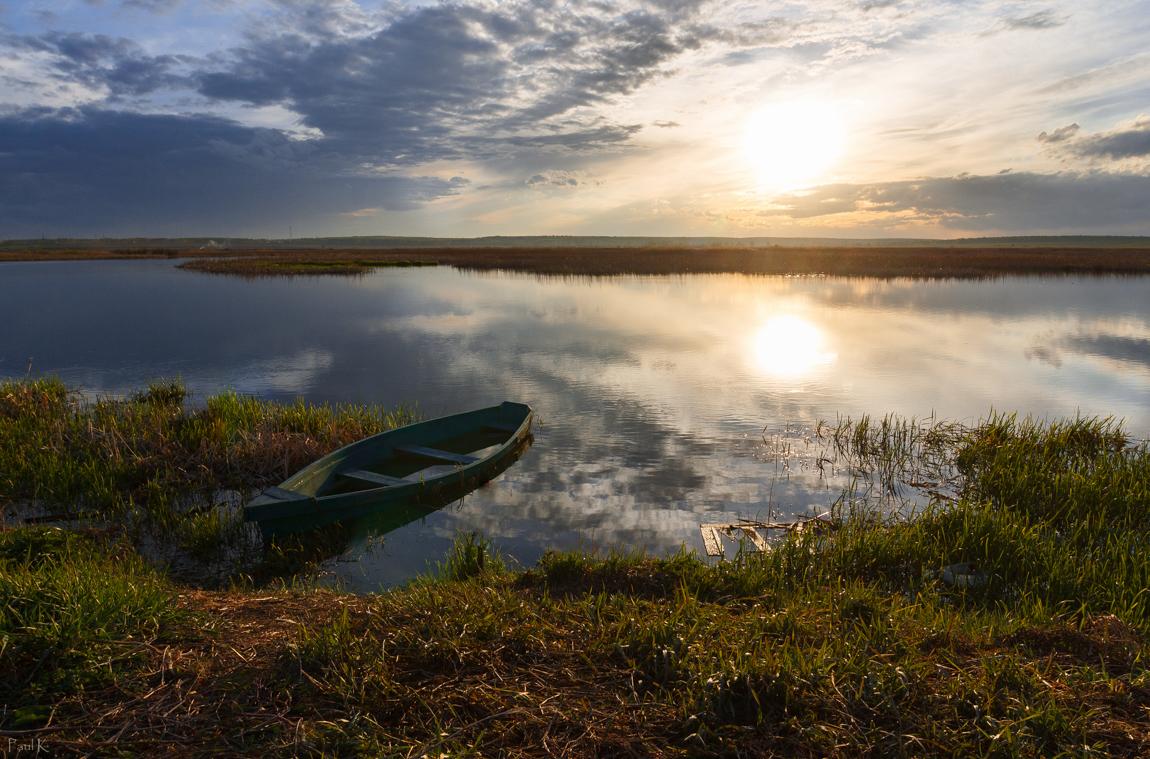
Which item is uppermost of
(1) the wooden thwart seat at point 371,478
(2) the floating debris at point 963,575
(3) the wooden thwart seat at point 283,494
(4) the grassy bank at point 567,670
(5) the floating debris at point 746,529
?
(4) the grassy bank at point 567,670

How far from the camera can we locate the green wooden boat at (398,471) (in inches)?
366

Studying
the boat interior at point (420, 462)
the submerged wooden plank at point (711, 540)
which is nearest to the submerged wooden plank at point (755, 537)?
the submerged wooden plank at point (711, 540)

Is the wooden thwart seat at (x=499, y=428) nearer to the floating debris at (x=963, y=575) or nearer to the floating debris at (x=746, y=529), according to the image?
the floating debris at (x=746, y=529)

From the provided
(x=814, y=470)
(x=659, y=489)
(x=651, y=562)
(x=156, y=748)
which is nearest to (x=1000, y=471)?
(x=814, y=470)

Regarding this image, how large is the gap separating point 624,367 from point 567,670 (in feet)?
58.3

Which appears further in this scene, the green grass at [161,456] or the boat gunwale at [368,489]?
the green grass at [161,456]

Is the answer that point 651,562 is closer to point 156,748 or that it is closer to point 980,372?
point 156,748

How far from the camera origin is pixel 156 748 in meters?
3.89

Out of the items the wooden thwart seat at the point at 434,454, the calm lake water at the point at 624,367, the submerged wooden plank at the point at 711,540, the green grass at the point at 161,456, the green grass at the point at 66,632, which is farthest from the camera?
the wooden thwart seat at the point at 434,454

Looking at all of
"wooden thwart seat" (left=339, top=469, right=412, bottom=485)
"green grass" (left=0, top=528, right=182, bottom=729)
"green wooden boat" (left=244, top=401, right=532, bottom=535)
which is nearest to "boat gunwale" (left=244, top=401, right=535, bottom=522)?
"green wooden boat" (left=244, top=401, right=532, bottom=535)

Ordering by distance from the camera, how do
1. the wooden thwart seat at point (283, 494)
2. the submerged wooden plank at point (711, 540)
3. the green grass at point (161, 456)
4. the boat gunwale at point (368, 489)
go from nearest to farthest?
the submerged wooden plank at point (711, 540), the boat gunwale at point (368, 489), the wooden thwart seat at point (283, 494), the green grass at point (161, 456)

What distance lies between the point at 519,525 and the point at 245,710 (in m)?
6.12

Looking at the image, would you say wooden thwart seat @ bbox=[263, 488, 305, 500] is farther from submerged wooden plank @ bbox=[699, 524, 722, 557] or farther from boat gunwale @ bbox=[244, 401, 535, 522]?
submerged wooden plank @ bbox=[699, 524, 722, 557]

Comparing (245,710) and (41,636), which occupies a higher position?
(41,636)
